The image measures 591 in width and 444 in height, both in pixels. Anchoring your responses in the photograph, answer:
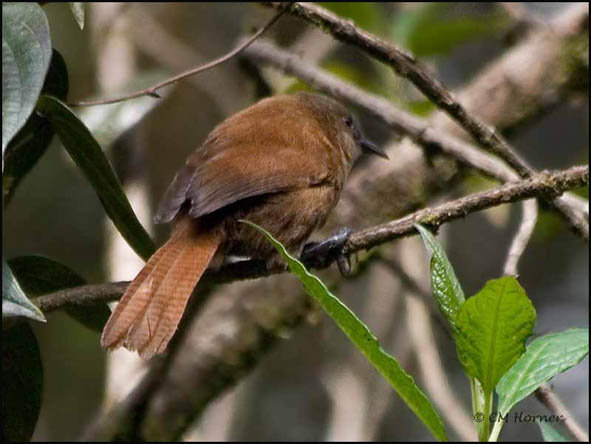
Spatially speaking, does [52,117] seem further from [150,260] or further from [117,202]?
[150,260]

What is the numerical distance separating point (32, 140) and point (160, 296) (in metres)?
0.45

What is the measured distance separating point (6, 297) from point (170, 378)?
188cm

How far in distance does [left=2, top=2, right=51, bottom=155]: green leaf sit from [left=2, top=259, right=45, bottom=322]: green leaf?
0.21 metres

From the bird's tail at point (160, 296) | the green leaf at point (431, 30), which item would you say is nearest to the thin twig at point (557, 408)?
the bird's tail at point (160, 296)

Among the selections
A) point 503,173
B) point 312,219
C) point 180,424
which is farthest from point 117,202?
point 180,424

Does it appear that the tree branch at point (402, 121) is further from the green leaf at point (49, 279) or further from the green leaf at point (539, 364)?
the green leaf at point (49, 279)

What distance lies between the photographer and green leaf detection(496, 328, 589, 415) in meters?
1.77

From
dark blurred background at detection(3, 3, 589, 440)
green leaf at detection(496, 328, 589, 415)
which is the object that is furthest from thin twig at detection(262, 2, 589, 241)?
dark blurred background at detection(3, 3, 589, 440)

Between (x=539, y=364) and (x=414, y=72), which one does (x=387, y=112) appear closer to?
(x=414, y=72)

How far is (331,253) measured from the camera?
93.4 inches

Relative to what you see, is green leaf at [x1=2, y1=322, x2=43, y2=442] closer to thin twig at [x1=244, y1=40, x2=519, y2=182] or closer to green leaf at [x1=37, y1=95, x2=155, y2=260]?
green leaf at [x1=37, y1=95, x2=155, y2=260]

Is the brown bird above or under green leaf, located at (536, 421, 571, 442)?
above

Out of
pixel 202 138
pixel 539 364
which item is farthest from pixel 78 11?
pixel 202 138

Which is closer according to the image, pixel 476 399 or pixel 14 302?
pixel 14 302
